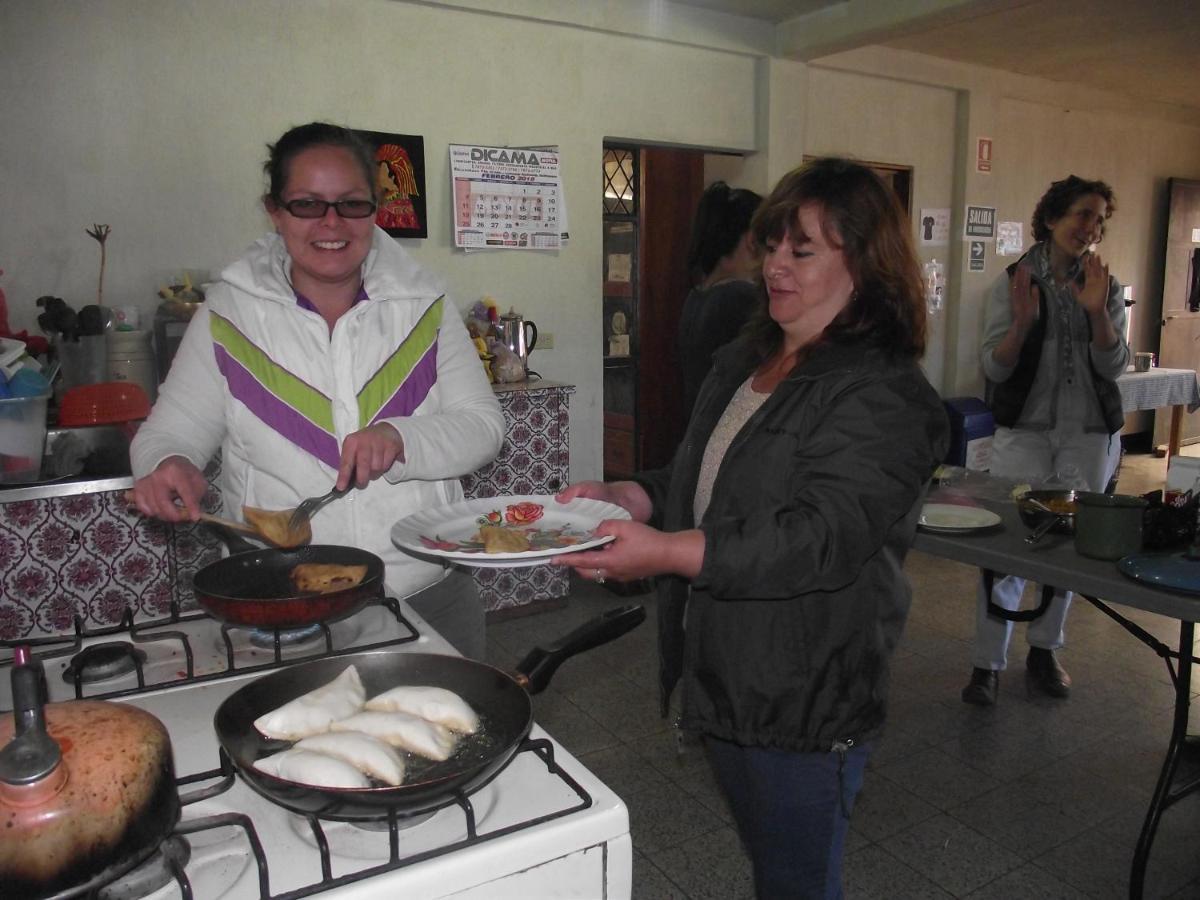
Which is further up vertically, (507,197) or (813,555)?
(507,197)

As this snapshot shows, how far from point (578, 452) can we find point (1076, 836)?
2747mm

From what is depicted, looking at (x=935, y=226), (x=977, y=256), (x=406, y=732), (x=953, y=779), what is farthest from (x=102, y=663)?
(x=977, y=256)

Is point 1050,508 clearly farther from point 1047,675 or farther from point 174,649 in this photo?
point 174,649

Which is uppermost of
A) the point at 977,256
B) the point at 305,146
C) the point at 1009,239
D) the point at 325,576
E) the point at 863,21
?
the point at 863,21

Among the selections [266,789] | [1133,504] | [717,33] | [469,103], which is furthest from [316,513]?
[717,33]

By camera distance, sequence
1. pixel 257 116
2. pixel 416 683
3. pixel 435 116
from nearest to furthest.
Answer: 1. pixel 416 683
2. pixel 257 116
3. pixel 435 116

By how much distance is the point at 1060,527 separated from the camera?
2.07m

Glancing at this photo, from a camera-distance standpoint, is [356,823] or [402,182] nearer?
[356,823]

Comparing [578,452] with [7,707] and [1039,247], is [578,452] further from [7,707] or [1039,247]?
[7,707]

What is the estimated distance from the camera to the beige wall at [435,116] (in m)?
3.10

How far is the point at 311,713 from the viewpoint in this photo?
0.94 metres

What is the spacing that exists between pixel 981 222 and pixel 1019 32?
4.01 ft

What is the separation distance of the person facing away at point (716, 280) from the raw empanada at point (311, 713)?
1987 mm

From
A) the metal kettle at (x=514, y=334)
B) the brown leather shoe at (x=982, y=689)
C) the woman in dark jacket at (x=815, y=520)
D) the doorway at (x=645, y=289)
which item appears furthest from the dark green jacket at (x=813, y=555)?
the doorway at (x=645, y=289)
